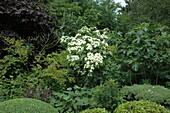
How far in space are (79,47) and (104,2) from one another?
17.8ft

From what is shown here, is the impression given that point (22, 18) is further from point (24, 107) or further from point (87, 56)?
point (24, 107)

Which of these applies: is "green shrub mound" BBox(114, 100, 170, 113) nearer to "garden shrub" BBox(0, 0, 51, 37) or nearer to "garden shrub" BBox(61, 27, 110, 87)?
"garden shrub" BBox(61, 27, 110, 87)

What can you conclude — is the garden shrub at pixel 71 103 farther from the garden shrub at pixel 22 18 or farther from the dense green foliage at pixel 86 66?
the garden shrub at pixel 22 18

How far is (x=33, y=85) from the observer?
12.2 feet

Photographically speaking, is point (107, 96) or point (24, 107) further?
point (107, 96)

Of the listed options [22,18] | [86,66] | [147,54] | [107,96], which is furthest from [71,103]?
[22,18]

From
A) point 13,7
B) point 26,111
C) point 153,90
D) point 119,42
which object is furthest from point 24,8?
point 153,90

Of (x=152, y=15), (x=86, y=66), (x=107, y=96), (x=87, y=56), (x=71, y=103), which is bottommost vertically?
(x=71, y=103)

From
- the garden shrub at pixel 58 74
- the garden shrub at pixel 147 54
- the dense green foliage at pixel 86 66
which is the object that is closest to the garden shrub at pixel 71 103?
the dense green foliage at pixel 86 66

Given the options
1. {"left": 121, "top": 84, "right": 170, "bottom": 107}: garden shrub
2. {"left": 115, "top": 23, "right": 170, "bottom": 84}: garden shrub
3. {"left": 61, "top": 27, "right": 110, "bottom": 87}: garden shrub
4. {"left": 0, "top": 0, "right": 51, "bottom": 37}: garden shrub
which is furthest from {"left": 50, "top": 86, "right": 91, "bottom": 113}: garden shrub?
{"left": 0, "top": 0, "right": 51, "bottom": 37}: garden shrub

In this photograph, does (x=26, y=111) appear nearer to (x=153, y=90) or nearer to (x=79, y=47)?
(x=79, y=47)

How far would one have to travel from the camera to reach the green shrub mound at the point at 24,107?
239 cm

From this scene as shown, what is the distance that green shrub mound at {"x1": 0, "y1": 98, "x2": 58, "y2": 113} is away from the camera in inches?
94.2

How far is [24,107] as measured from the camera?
2463mm
